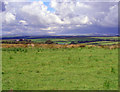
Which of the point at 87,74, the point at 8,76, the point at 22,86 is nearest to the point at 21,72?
the point at 8,76

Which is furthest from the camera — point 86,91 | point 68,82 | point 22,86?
point 68,82

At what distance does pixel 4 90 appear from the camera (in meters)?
6.83

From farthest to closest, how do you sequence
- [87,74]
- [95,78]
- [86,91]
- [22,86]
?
[87,74] < [95,78] < [22,86] < [86,91]

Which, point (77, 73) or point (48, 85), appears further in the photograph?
point (77, 73)

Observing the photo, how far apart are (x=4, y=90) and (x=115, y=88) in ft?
16.0

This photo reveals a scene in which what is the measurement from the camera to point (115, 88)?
280 inches

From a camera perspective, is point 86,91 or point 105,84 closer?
point 86,91

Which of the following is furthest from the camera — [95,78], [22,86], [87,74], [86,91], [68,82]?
[87,74]

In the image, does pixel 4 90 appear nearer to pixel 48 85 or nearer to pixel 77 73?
pixel 48 85

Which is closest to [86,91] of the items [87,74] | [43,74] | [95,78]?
[95,78]

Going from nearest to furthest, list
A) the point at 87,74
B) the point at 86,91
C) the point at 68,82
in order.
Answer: the point at 86,91
the point at 68,82
the point at 87,74

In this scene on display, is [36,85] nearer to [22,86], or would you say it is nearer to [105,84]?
[22,86]

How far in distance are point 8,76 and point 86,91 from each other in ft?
15.0

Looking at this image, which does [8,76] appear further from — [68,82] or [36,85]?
[68,82]
